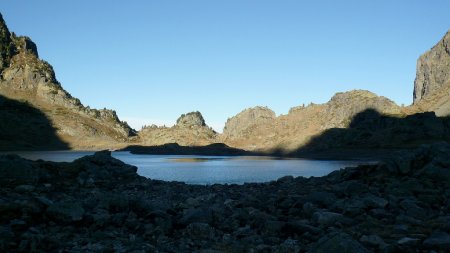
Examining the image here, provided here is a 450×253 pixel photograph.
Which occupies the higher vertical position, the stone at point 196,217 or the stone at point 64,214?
the stone at point 64,214

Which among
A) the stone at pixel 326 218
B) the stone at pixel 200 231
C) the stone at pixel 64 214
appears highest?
the stone at pixel 64 214

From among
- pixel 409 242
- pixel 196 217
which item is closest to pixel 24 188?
pixel 196 217

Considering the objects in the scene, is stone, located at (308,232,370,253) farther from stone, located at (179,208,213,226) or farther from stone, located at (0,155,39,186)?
stone, located at (0,155,39,186)

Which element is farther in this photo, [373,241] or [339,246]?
[373,241]

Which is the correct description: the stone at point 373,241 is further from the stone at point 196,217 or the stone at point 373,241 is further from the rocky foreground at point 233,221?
the stone at point 196,217

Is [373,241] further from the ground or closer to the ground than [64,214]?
closer to the ground

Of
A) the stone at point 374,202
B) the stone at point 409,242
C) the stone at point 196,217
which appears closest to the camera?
the stone at point 409,242

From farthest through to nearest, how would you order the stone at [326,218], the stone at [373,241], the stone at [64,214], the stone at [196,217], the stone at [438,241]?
the stone at [326,218], the stone at [196,217], the stone at [64,214], the stone at [373,241], the stone at [438,241]

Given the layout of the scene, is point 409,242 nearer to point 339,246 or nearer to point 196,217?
point 339,246

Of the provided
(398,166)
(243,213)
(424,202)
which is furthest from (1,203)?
(398,166)

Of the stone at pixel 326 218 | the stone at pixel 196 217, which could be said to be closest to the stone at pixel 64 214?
the stone at pixel 196 217

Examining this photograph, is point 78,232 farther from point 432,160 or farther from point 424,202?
point 432,160

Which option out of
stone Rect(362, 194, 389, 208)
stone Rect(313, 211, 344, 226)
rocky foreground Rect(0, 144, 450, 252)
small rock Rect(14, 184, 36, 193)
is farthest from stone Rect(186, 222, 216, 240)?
small rock Rect(14, 184, 36, 193)

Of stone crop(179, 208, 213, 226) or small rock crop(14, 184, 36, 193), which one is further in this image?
small rock crop(14, 184, 36, 193)
